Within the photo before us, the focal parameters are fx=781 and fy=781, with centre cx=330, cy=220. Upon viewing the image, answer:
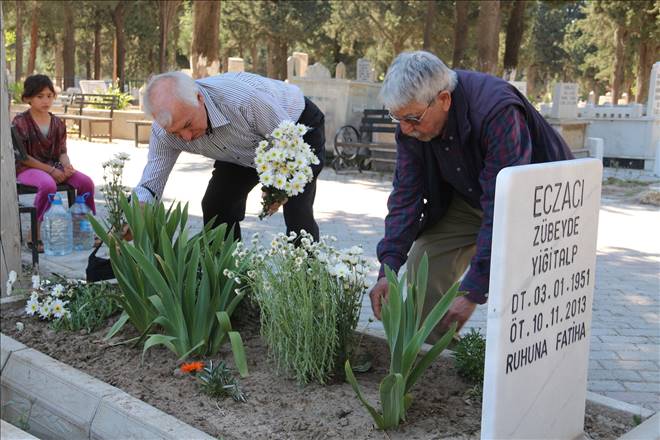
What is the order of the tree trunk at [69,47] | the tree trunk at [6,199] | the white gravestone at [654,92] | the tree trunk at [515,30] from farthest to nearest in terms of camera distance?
the tree trunk at [69,47]
the tree trunk at [515,30]
the white gravestone at [654,92]
the tree trunk at [6,199]

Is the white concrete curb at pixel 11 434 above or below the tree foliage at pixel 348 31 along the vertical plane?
below

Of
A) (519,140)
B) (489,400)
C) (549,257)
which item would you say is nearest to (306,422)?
(489,400)

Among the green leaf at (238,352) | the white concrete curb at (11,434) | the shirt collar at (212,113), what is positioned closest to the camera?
the white concrete curb at (11,434)

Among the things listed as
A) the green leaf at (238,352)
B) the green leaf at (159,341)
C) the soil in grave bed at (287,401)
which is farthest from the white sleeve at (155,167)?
the green leaf at (238,352)

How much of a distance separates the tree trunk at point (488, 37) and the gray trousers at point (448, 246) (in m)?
14.2

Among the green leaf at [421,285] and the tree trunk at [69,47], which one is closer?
the green leaf at [421,285]

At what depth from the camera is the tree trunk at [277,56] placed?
41406 millimetres

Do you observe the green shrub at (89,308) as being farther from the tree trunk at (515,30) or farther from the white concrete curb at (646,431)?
the tree trunk at (515,30)

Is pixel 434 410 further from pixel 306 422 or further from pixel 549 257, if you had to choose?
pixel 549 257

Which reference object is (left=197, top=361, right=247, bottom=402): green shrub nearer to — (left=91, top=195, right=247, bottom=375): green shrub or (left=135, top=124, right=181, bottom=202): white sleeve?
(left=91, top=195, right=247, bottom=375): green shrub

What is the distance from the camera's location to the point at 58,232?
6777mm

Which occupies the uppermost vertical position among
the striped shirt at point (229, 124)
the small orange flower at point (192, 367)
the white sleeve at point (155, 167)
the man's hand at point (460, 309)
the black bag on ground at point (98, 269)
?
the striped shirt at point (229, 124)

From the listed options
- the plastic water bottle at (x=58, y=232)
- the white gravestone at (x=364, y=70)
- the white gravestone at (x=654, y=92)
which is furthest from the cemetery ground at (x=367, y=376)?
the white gravestone at (x=364, y=70)

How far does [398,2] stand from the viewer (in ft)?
116
